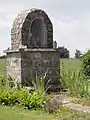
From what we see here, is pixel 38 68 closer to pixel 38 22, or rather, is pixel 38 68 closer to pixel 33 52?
pixel 33 52

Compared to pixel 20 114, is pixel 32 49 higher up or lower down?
higher up

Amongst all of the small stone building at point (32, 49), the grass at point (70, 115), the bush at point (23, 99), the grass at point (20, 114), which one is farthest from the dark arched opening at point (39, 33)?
the grass at point (70, 115)

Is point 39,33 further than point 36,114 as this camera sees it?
Yes

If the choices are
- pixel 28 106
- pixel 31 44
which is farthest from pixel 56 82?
pixel 28 106

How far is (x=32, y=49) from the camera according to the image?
1024 cm

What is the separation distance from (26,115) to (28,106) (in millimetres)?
712

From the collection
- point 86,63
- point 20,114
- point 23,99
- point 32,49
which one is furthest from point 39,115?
point 86,63

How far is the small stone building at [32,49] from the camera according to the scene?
10.2 meters

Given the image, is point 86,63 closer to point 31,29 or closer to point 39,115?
point 31,29

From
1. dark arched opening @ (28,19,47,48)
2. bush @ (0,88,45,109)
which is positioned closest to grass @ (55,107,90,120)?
bush @ (0,88,45,109)

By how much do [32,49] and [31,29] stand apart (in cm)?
117

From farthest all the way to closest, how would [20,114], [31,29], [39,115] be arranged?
[31,29] → [20,114] → [39,115]

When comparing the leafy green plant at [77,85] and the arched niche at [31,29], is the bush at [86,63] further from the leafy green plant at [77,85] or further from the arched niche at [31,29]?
the leafy green plant at [77,85]

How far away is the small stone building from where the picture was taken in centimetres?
1018
